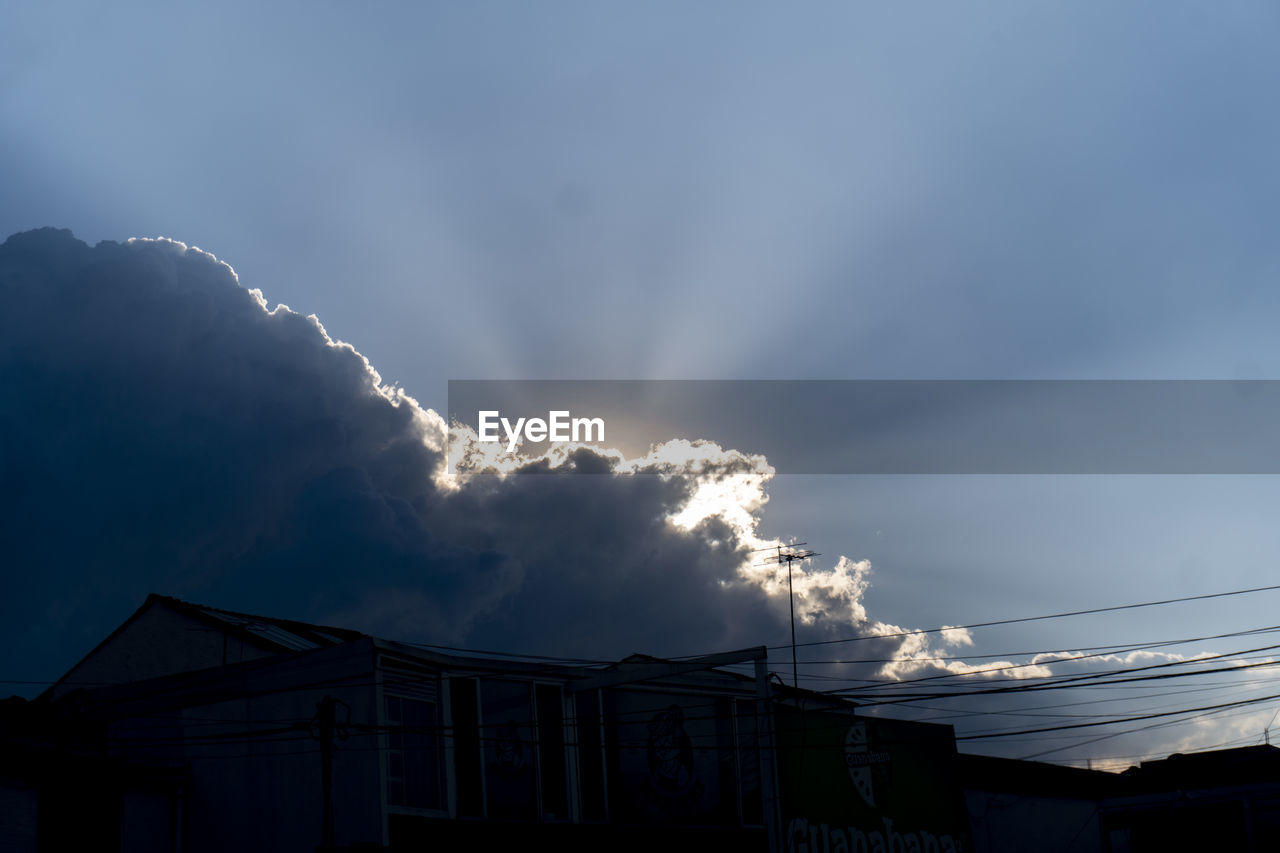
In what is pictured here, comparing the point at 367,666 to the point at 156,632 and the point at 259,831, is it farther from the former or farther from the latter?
the point at 156,632

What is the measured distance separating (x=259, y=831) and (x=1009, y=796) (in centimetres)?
2820

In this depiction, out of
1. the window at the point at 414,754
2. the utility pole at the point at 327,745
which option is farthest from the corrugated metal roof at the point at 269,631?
the utility pole at the point at 327,745

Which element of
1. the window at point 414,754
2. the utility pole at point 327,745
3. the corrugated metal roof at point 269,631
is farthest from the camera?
the corrugated metal roof at point 269,631

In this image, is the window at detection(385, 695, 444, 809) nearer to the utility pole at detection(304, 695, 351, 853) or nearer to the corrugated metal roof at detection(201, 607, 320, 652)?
the utility pole at detection(304, 695, 351, 853)

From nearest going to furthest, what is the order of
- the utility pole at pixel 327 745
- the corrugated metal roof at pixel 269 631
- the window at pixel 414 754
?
1. the utility pole at pixel 327 745
2. the window at pixel 414 754
3. the corrugated metal roof at pixel 269 631

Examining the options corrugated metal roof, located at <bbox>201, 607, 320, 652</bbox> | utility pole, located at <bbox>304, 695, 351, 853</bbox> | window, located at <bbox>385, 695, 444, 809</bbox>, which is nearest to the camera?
utility pole, located at <bbox>304, 695, 351, 853</bbox>

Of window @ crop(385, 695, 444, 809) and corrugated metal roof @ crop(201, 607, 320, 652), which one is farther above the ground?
corrugated metal roof @ crop(201, 607, 320, 652)

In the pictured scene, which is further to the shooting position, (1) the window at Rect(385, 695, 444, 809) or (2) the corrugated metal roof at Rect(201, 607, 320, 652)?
(2) the corrugated metal roof at Rect(201, 607, 320, 652)

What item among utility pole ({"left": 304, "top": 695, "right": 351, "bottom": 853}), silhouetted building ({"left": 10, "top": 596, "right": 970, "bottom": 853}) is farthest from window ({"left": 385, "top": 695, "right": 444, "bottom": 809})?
utility pole ({"left": 304, "top": 695, "right": 351, "bottom": 853})

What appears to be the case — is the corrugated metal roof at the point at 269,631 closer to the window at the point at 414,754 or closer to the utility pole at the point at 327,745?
the window at the point at 414,754

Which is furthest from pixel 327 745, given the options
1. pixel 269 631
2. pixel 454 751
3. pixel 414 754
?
pixel 269 631

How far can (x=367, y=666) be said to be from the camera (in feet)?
72.2

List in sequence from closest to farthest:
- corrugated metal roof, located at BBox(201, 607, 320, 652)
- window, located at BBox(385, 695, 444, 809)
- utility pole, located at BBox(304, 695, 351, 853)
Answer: utility pole, located at BBox(304, 695, 351, 853) → window, located at BBox(385, 695, 444, 809) → corrugated metal roof, located at BBox(201, 607, 320, 652)

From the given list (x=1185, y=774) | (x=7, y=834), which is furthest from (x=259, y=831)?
(x=1185, y=774)
